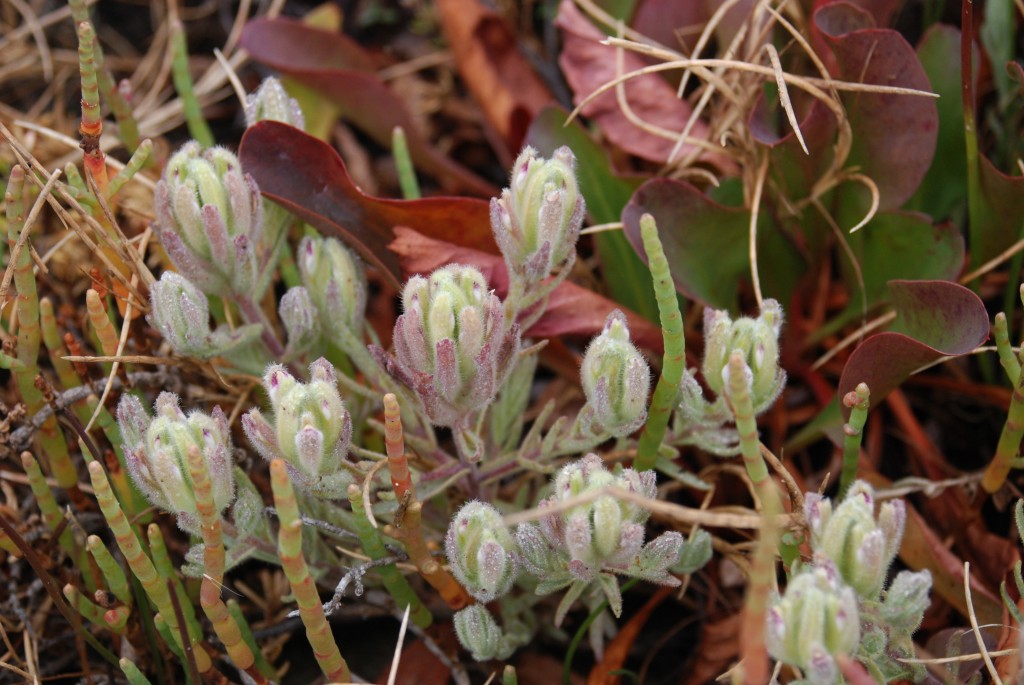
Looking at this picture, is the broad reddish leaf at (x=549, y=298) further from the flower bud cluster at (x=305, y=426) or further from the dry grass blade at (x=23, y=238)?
the dry grass blade at (x=23, y=238)

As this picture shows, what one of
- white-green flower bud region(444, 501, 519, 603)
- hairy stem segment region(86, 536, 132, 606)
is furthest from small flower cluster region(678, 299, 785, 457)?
hairy stem segment region(86, 536, 132, 606)

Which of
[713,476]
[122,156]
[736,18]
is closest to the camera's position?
[713,476]

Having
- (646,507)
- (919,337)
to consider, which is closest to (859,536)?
(646,507)

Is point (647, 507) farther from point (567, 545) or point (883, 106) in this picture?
point (883, 106)

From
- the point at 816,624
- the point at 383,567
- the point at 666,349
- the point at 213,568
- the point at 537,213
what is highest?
the point at 537,213

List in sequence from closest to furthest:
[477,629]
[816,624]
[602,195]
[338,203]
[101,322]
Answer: [816,624] → [477,629] → [101,322] → [338,203] → [602,195]

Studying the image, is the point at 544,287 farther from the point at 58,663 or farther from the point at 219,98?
the point at 219,98

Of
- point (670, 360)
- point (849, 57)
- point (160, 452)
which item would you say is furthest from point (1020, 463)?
point (160, 452)
